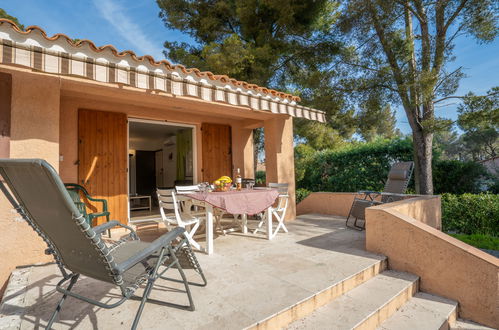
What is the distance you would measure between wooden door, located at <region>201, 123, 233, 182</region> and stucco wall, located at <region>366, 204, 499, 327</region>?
468cm

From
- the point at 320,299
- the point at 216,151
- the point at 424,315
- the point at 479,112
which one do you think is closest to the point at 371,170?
the point at 479,112

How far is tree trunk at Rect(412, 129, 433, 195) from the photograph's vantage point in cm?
743

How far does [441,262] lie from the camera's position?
327cm

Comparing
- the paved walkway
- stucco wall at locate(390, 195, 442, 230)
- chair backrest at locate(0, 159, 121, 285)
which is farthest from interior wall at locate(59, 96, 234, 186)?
stucco wall at locate(390, 195, 442, 230)

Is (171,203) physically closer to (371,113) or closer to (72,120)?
(72,120)

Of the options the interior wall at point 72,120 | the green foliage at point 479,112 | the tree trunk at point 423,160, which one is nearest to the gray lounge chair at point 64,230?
the interior wall at point 72,120

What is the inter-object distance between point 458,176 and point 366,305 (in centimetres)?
755

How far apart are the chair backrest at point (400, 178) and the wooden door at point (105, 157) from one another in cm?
646

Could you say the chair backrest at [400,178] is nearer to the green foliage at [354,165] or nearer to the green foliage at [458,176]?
the green foliage at [354,165]

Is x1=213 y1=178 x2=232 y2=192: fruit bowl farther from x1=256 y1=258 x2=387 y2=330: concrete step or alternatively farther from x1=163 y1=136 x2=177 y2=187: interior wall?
x1=163 y1=136 x2=177 y2=187: interior wall

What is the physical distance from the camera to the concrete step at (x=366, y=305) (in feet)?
7.78

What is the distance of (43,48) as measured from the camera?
3027mm

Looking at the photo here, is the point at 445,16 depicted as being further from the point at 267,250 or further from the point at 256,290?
the point at 256,290

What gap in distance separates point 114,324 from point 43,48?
3.18 metres
